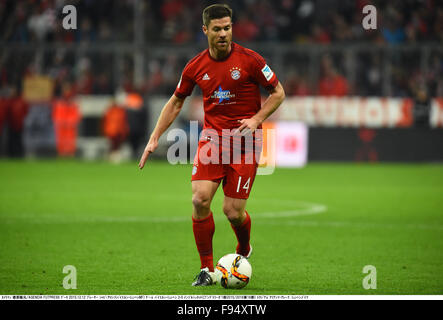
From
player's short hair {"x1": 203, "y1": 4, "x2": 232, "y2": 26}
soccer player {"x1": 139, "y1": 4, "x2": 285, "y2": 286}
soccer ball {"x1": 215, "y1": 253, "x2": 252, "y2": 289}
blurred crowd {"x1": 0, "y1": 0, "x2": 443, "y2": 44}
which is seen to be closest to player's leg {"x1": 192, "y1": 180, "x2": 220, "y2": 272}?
soccer player {"x1": 139, "y1": 4, "x2": 285, "y2": 286}

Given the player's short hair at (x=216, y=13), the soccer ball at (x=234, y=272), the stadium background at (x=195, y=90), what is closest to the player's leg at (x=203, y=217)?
the soccer ball at (x=234, y=272)

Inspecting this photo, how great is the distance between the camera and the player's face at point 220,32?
689cm

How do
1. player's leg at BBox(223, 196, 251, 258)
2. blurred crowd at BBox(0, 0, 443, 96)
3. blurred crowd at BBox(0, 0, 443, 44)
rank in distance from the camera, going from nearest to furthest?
1. player's leg at BBox(223, 196, 251, 258)
2. blurred crowd at BBox(0, 0, 443, 96)
3. blurred crowd at BBox(0, 0, 443, 44)

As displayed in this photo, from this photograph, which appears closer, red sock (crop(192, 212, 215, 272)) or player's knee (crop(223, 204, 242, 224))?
red sock (crop(192, 212, 215, 272))

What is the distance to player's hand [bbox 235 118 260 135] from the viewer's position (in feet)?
22.6

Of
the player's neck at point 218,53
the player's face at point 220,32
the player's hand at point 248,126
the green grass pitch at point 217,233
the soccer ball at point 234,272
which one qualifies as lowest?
the green grass pitch at point 217,233

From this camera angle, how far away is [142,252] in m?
8.88

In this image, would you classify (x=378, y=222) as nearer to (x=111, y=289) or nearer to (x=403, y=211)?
(x=403, y=211)

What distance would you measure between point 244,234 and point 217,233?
2.81m

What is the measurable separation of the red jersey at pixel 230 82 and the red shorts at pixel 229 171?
0.28 meters

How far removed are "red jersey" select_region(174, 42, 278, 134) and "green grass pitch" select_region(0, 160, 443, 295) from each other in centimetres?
146

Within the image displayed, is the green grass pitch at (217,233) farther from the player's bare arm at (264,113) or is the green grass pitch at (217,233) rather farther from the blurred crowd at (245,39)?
the blurred crowd at (245,39)

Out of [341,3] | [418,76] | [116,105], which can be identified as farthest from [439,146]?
[116,105]

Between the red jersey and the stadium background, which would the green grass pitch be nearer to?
the stadium background
